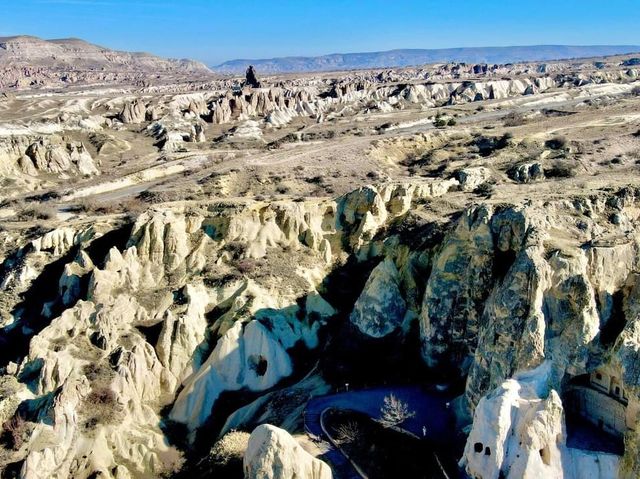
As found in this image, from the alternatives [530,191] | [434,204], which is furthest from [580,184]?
[434,204]

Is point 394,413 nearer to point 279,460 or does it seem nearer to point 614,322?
point 279,460

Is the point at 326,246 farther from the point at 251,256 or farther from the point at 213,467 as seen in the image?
the point at 213,467

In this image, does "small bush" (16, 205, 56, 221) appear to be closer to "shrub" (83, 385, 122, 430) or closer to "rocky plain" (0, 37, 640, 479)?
"rocky plain" (0, 37, 640, 479)

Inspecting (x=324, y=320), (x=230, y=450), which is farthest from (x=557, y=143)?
(x=230, y=450)

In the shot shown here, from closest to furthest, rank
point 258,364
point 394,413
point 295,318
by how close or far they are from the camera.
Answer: point 394,413 < point 258,364 < point 295,318

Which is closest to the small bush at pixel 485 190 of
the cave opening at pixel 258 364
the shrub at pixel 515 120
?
the cave opening at pixel 258 364

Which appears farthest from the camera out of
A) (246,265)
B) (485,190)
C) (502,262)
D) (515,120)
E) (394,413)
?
(515,120)

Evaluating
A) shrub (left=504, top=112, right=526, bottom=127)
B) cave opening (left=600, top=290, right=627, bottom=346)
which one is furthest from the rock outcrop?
shrub (left=504, top=112, right=526, bottom=127)
